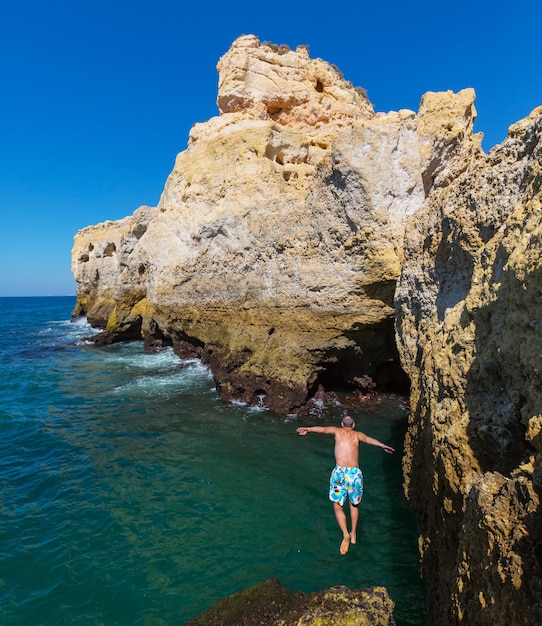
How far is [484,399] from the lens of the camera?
4906mm

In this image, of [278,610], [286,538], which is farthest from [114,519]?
[278,610]

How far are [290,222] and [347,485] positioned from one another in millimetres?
9855

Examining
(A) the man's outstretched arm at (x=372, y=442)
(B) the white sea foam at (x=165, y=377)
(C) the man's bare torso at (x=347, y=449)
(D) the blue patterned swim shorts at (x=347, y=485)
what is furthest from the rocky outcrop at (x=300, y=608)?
(B) the white sea foam at (x=165, y=377)

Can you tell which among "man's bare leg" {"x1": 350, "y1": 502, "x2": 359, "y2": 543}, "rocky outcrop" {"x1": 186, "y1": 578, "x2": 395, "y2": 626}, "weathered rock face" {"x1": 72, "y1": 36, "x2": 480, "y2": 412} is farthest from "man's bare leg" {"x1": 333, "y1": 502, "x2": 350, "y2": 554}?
"weathered rock face" {"x1": 72, "y1": 36, "x2": 480, "y2": 412}

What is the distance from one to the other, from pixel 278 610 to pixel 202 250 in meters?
15.7

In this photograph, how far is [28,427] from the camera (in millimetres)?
13508

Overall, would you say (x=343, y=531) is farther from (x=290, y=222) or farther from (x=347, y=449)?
(x=290, y=222)

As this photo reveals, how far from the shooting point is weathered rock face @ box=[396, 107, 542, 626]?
340 cm

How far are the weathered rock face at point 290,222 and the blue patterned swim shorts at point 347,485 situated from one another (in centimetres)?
630

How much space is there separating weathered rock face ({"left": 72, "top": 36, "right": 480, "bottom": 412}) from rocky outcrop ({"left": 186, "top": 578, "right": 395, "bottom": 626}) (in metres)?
8.71

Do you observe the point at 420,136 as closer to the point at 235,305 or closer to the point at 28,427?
the point at 235,305

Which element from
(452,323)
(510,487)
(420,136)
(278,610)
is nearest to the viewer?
(510,487)

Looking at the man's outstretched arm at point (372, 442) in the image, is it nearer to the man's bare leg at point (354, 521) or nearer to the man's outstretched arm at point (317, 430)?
the man's outstretched arm at point (317, 430)

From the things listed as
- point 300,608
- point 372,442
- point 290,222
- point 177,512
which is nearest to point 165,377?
point 290,222
